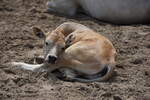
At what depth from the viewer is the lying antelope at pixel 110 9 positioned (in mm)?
7980

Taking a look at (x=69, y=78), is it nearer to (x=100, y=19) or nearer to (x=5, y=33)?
(x=5, y=33)

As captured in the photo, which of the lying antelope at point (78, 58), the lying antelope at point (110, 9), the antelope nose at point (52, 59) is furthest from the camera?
the lying antelope at point (110, 9)

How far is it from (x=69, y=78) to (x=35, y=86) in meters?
0.43

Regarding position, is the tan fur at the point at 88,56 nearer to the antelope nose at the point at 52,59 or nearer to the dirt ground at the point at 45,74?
the antelope nose at the point at 52,59

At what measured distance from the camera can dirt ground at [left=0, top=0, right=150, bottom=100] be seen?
5129 mm

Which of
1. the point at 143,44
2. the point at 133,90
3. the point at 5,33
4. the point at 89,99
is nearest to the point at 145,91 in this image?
the point at 133,90

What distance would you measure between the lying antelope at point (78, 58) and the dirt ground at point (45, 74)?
0.12 meters

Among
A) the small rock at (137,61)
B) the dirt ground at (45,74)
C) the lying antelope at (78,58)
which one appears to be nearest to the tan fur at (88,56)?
the lying antelope at (78,58)

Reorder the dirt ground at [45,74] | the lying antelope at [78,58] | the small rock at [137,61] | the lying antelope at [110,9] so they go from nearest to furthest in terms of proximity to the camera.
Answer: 1. the dirt ground at [45,74]
2. the lying antelope at [78,58]
3. the small rock at [137,61]
4. the lying antelope at [110,9]

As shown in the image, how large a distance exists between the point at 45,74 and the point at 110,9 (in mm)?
2939

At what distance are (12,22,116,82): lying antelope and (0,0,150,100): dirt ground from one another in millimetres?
122

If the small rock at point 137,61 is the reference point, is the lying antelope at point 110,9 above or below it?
above

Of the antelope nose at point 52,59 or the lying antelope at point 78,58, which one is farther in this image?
the antelope nose at point 52,59

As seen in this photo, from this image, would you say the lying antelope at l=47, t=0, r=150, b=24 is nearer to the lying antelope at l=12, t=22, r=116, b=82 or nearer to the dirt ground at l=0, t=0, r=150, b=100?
the dirt ground at l=0, t=0, r=150, b=100
